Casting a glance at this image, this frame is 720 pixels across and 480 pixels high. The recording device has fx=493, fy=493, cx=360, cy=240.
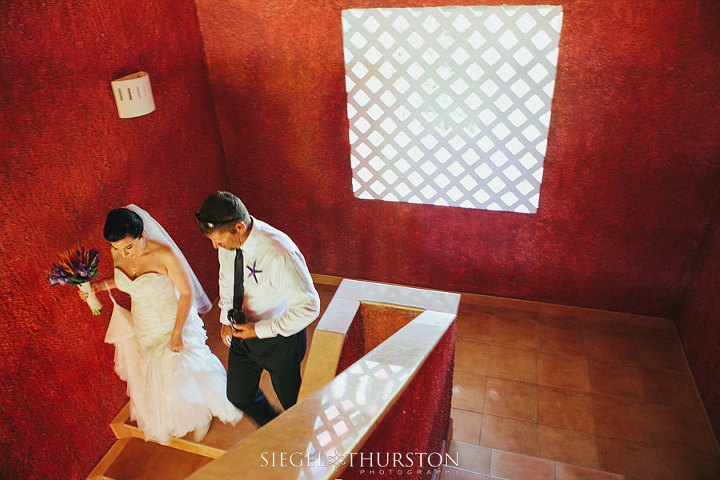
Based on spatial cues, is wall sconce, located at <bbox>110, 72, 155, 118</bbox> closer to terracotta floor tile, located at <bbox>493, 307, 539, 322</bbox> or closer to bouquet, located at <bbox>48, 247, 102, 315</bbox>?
bouquet, located at <bbox>48, 247, 102, 315</bbox>

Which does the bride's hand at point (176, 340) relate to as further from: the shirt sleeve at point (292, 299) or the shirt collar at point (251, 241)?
the shirt collar at point (251, 241)

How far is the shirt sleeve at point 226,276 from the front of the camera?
72.2 inches

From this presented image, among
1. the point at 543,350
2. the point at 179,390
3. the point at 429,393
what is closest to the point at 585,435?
the point at 543,350

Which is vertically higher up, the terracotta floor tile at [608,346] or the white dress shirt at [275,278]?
the white dress shirt at [275,278]

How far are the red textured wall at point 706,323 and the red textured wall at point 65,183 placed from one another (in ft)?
9.80

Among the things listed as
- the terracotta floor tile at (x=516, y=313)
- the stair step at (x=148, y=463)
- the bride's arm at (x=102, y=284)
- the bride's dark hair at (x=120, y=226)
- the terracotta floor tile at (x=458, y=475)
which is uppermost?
the bride's dark hair at (x=120, y=226)

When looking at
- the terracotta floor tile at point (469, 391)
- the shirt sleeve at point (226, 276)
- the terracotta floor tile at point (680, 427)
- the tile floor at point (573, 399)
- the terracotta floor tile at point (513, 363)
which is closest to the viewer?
the shirt sleeve at point (226, 276)

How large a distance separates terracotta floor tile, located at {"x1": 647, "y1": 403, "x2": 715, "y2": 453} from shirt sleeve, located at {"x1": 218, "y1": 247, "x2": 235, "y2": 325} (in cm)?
216

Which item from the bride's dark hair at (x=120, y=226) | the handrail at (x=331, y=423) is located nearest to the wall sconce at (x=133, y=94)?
the bride's dark hair at (x=120, y=226)

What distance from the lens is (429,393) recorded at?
1.55 meters

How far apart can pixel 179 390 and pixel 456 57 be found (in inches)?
88.1

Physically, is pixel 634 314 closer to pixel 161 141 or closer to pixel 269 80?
pixel 269 80

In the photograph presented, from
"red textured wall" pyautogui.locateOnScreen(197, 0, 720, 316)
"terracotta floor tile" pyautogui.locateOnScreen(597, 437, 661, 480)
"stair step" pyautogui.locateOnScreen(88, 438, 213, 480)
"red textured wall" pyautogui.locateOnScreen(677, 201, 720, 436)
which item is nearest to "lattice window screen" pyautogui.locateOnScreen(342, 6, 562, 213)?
"red textured wall" pyautogui.locateOnScreen(197, 0, 720, 316)

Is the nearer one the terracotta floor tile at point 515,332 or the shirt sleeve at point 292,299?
the shirt sleeve at point 292,299
